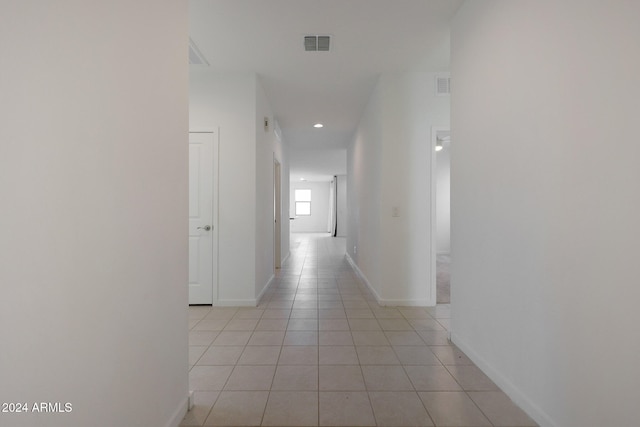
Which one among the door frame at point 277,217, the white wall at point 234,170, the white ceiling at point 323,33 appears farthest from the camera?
the door frame at point 277,217

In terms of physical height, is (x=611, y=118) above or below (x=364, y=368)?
above

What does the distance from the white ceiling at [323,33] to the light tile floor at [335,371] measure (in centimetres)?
288

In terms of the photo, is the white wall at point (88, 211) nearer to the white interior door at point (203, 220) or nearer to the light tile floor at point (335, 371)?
the light tile floor at point (335, 371)

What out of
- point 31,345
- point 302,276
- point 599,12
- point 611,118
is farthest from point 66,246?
point 302,276

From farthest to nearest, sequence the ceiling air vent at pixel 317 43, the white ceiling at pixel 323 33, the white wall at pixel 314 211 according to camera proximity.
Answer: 1. the white wall at pixel 314 211
2. the ceiling air vent at pixel 317 43
3. the white ceiling at pixel 323 33

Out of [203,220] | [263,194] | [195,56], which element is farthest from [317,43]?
[203,220]

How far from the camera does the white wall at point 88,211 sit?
0.79 metres

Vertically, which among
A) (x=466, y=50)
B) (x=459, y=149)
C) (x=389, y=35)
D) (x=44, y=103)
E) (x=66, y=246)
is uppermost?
(x=389, y=35)

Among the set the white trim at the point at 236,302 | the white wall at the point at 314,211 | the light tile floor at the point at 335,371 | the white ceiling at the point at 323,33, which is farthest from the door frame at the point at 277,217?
the white wall at the point at 314,211

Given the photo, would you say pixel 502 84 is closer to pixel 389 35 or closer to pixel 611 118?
pixel 611 118

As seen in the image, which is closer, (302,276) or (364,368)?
(364,368)

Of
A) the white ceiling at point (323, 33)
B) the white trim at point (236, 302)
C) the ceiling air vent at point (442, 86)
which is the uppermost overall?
the white ceiling at point (323, 33)

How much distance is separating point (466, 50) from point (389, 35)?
812 millimetres

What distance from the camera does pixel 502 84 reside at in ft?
6.54
